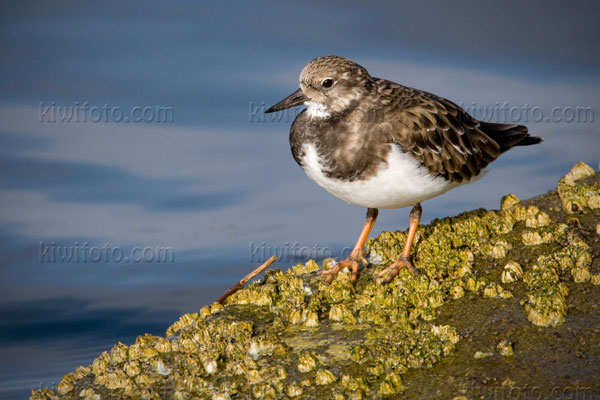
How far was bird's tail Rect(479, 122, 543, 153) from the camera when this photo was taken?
8.60 m

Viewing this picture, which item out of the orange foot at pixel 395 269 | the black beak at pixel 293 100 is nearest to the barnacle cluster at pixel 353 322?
the orange foot at pixel 395 269

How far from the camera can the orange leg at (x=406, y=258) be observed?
7.15 meters

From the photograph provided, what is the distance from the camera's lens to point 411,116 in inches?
294

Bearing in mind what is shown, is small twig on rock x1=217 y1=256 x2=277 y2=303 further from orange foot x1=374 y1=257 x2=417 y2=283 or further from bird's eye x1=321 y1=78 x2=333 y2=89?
bird's eye x1=321 y1=78 x2=333 y2=89

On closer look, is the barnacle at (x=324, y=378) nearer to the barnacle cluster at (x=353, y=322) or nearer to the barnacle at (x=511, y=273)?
the barnacle cluster at (x=353, y=322)

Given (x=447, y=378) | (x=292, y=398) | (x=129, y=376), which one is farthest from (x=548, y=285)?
(x=129, y=376)

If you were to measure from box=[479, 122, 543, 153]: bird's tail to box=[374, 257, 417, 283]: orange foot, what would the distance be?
2356 mm

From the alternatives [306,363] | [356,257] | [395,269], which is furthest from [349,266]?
[306,363]

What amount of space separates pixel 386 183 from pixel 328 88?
1.28m

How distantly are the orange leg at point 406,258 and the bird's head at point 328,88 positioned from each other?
1.59 metres

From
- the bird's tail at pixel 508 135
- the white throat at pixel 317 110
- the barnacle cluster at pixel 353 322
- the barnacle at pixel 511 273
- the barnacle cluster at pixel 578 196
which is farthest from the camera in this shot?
the bird's tail at pixel 508 135

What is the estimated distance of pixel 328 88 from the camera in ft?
24.1

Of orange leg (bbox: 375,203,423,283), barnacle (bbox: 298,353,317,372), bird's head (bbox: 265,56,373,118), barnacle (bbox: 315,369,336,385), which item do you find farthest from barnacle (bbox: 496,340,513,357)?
bird's head (bbox: 265,56,373,118)

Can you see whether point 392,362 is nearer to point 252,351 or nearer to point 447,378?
point 447,378
